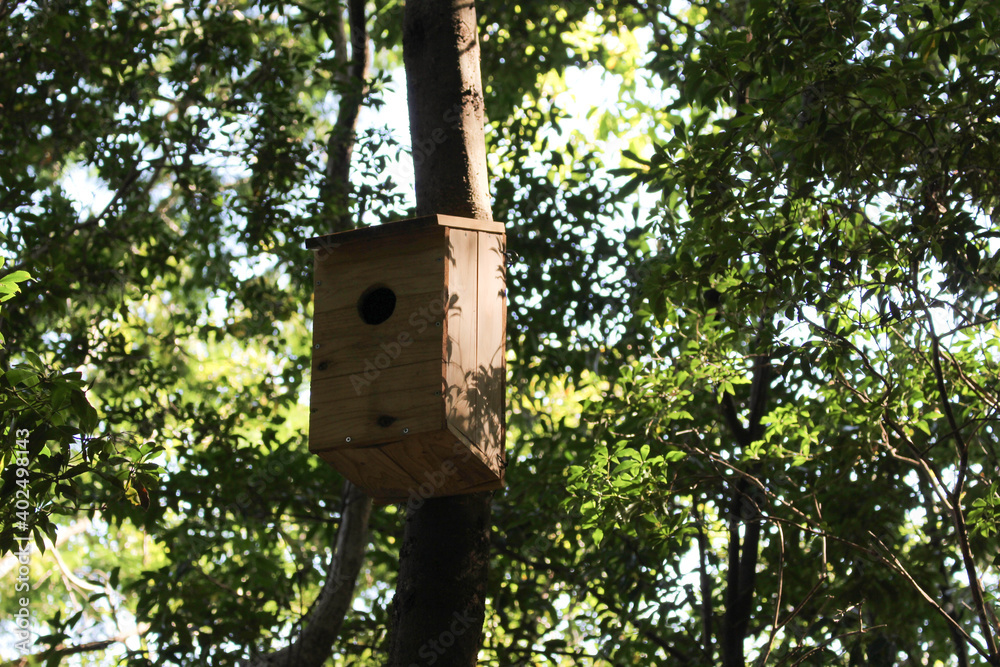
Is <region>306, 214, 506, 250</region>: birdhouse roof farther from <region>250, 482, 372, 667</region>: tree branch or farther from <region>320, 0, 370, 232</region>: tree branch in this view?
<region>320, 0, 370, 232</region>: tree branch

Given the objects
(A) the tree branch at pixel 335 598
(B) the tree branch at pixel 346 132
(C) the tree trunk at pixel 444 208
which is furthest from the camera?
(B) the tree branch at pixel 346 132

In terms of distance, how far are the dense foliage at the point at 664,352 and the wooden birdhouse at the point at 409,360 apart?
1.92ft

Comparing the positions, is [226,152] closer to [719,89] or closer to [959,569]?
[719,89]

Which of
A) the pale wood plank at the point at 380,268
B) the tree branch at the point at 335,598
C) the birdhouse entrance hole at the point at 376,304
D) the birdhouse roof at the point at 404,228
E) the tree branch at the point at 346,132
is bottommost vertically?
the tree branch at the point at 335,598

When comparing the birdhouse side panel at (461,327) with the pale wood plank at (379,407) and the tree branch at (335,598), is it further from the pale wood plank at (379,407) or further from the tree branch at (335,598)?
the tree branch at (335,598)

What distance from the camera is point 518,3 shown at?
607cm

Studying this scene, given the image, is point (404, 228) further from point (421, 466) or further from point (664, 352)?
point (664, 352)

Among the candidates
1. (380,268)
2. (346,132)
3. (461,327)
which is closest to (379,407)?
(461,327)

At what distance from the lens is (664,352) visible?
4.43 meters

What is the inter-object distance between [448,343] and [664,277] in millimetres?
995

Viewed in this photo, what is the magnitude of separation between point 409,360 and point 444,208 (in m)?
0.61

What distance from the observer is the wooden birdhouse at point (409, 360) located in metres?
2.65

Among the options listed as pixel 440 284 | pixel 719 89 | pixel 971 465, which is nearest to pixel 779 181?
pixel 719 89
